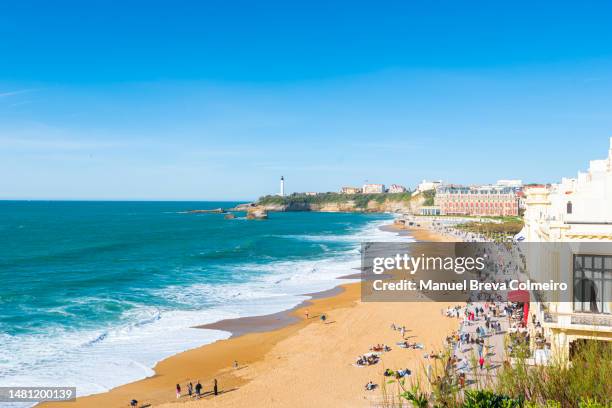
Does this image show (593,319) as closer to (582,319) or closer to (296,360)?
(582,319)

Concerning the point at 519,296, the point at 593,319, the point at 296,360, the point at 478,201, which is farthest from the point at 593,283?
the point at 478,201

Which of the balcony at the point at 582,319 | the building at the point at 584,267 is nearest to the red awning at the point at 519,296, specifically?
the building at the point at 584,267

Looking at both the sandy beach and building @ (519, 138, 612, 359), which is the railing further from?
the sandy beach

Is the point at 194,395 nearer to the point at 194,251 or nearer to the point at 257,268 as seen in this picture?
the point at 257,268

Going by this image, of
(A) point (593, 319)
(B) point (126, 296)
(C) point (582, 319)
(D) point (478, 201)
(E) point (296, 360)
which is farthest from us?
(D) point (478, 201)

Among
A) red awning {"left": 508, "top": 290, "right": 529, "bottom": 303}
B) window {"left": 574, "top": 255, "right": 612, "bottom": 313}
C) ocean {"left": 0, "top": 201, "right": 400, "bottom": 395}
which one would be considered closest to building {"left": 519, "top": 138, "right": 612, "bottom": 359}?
window {"left": 574, "top": 255, "right": 612, "bottom": 313}

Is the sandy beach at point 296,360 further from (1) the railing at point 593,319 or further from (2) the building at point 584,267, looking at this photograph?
(1) the railing at point 593,319
